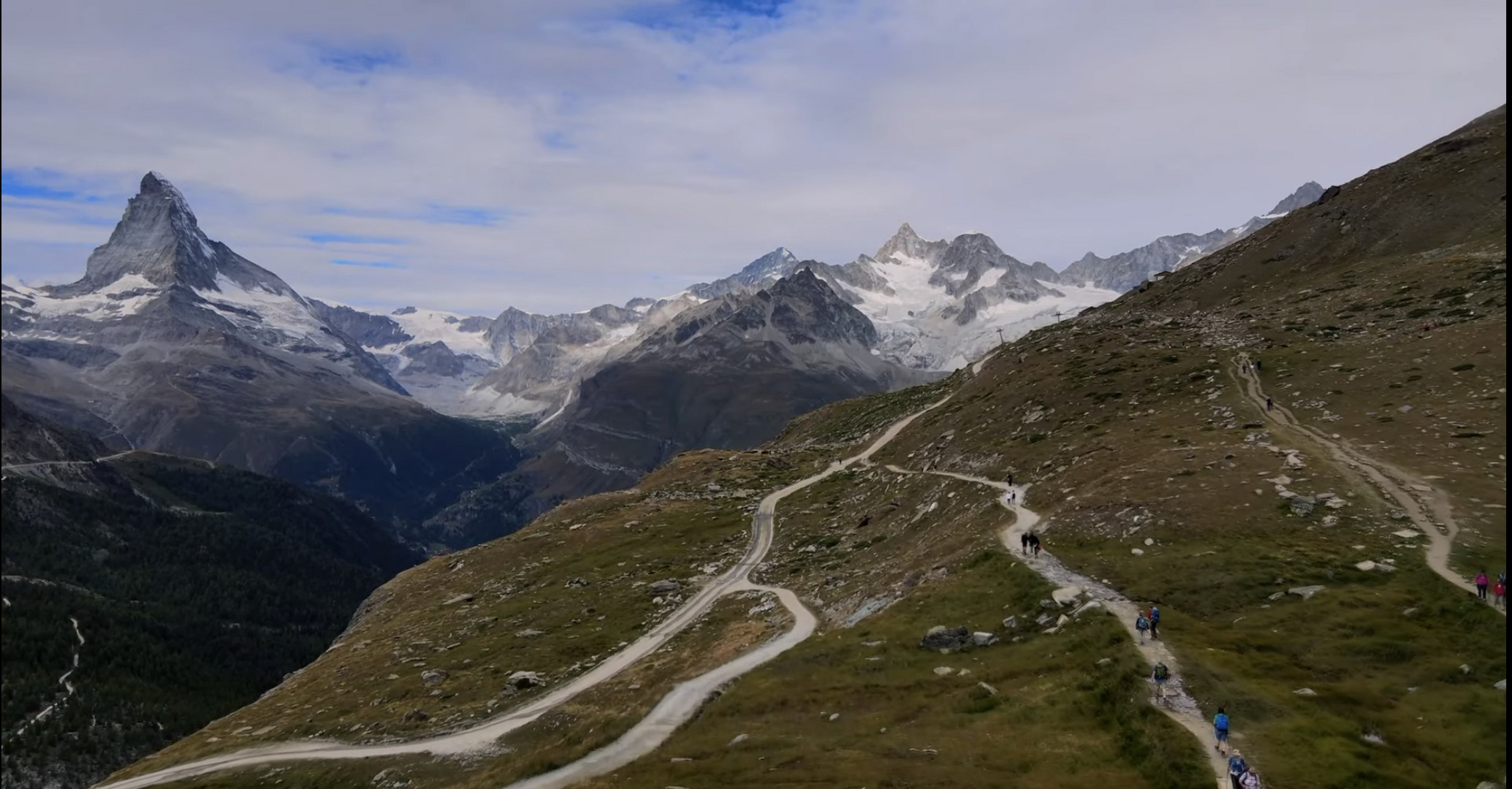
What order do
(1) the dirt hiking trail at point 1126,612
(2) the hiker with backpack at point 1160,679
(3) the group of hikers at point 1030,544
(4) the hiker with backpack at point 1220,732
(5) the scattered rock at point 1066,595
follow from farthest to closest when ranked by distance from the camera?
1. (3) the group of hikers at point 1030,544
2. (5) the scattered rock at point 1066,595
3. (2) the hiker with backpack at point 1160,679
4. (1) the dirt hiking trail at point 1126,612
5. (4) the hiker with backpack at point 1220,732

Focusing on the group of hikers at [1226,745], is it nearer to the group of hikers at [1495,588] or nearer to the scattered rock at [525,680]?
the group of hikers at [1495,588]

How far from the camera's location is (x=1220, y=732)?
29891 mm

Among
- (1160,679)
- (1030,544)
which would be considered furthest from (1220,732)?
(1030,544)

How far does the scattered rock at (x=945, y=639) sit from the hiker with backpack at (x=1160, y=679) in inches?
503

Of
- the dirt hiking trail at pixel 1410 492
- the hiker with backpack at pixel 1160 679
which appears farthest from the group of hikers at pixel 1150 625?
the dirt hiking trail at pixel 1410 492

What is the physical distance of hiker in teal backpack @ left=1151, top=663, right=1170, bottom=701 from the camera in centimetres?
3397

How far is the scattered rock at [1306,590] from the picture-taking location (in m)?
41.1

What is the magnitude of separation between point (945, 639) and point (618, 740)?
1966 centimetres

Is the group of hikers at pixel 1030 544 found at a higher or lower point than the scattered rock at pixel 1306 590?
higher

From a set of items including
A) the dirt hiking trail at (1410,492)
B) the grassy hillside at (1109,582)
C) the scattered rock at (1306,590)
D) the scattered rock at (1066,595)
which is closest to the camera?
the grassy hillside at (1109,582)

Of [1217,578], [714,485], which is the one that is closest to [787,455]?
[714,485]

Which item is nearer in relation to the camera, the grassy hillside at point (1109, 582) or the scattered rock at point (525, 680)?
the grassy hillside at point (1109, 582)

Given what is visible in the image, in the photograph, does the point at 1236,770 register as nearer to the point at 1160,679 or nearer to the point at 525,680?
the point at 1160,679

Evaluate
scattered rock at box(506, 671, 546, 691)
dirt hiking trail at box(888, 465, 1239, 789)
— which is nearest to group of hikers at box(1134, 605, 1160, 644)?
dirt hiking trail at box(888, 465, 1239, 789)
